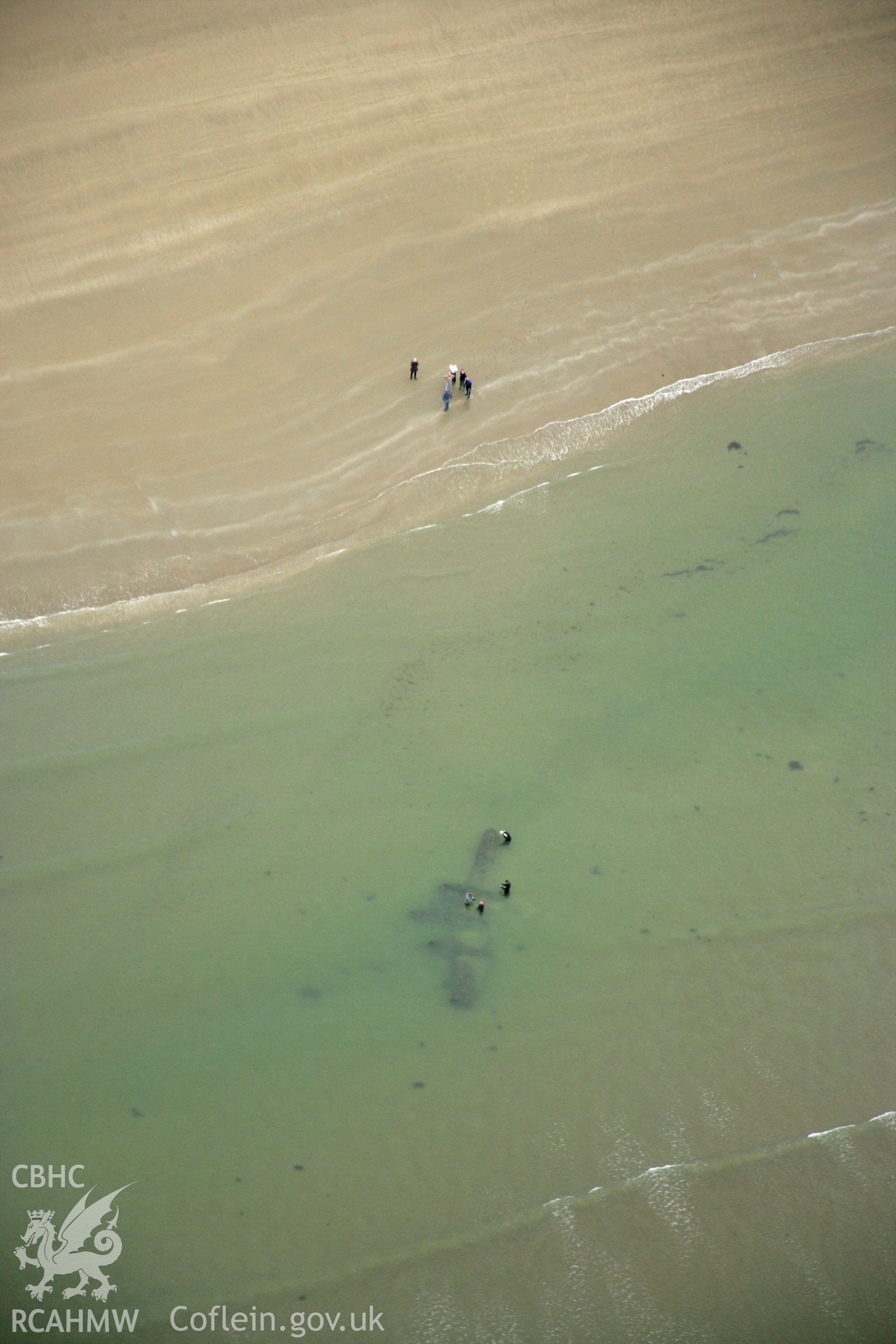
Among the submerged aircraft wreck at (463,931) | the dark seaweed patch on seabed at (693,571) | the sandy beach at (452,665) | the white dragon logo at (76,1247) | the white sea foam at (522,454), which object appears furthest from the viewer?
the dark seaweed patch on seabed at (693,571)

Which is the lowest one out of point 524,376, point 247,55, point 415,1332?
point 415,1332

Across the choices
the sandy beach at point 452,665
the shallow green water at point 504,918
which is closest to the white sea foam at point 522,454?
the sandy beach at point 452,665

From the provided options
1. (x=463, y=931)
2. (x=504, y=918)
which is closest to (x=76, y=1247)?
(x=463, y=931)

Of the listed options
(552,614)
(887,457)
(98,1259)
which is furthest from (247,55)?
(98,1259)

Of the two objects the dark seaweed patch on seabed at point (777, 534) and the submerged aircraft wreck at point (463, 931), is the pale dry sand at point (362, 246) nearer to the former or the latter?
the dark seaweed patch on seabed at point (777, 534)

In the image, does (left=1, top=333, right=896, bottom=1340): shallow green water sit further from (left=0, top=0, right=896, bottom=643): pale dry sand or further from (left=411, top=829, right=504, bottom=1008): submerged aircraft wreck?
(left=0, top=0, right=896, bottom=643): pale dry sand

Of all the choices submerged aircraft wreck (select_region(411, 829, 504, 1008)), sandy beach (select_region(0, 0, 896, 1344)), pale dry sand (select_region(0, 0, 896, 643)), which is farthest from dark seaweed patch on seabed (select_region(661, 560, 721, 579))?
submerged aircraft wreck (select_region(411, 829, 504, 1008))

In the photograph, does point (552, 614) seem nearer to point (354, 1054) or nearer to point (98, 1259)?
point (354, 1054)
